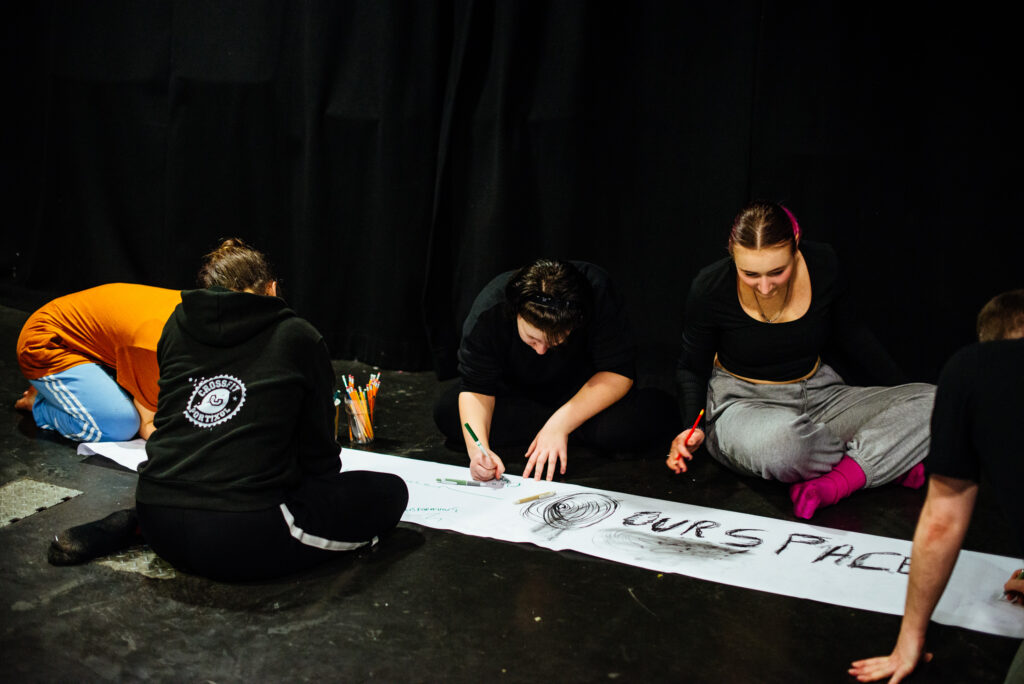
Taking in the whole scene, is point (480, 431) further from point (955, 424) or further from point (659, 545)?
point (955, 424)

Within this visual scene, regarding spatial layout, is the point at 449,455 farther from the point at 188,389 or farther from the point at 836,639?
the point at 836,639

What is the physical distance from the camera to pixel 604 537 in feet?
7.13

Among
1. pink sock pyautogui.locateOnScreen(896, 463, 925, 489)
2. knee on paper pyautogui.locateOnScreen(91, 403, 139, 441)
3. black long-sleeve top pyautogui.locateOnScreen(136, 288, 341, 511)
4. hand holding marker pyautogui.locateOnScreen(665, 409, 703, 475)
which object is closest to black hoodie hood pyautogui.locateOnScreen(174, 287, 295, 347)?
black long-sleeve top pyautogui.locateOnScreen(136, 288, 341, 511)

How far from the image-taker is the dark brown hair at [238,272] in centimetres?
203

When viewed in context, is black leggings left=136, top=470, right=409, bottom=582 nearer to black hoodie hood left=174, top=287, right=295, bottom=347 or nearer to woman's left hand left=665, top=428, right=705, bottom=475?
black hoodie hood left=174, top=287, right=295, bottom=347

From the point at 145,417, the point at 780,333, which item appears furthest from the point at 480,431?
the point at 145,417

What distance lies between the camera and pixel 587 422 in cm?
271

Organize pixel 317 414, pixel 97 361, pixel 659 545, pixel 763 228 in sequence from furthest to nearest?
pixel 97 361
pixel 763 228
pixel 659 545
pixel 317 414

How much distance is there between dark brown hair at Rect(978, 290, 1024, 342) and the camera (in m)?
1.79

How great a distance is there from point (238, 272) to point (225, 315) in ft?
0.53

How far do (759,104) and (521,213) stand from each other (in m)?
0.92

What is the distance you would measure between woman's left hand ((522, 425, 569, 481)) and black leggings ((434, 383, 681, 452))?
0.60 feet

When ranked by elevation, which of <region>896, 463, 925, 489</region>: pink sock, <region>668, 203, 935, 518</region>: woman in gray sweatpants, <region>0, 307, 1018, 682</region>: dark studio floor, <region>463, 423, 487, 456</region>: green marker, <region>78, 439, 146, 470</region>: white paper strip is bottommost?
<region>0, 307, 1018, 682</region>: dark studio floor

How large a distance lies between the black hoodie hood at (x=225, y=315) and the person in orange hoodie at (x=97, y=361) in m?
0.67
